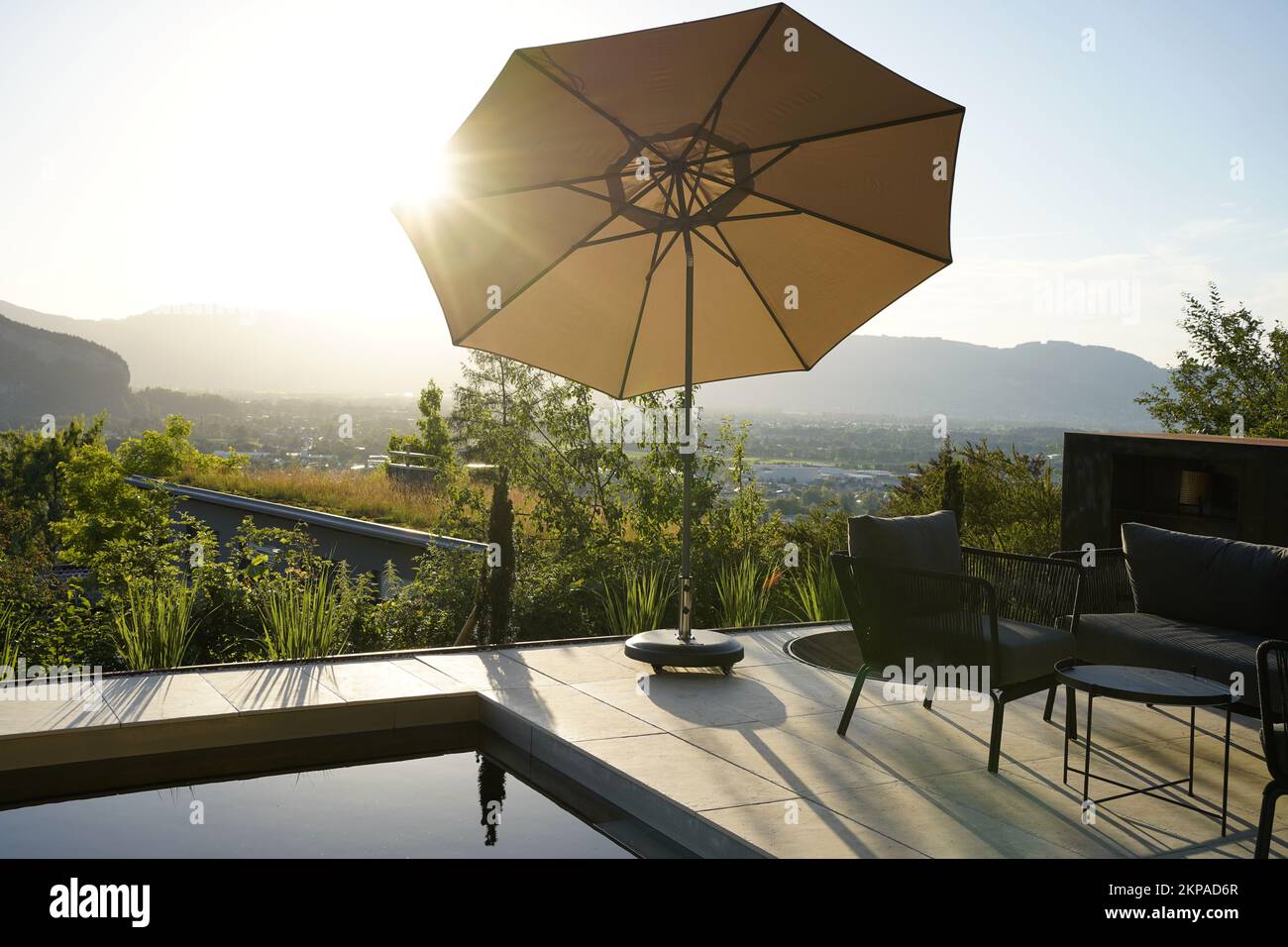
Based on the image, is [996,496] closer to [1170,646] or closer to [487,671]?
[1170,646]

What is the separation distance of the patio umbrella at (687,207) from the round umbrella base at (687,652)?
1cm

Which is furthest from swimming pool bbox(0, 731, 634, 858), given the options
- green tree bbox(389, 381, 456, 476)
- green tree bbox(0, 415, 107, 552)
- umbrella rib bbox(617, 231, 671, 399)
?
green tree bbox(0, 415, 107, 552)

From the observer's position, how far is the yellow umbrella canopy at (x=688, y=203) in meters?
3.93

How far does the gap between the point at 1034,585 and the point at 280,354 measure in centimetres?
7577

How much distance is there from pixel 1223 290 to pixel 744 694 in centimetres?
1626

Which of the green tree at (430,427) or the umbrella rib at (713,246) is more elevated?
the umbrella rib at (713,246)

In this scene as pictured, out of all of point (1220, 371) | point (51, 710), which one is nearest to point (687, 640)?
point (51, 710)

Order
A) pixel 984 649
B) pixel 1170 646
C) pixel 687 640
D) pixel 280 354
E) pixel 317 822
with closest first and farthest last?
pixel 317 822 → pixel 984 649 → pixel 1170 646 → pixel 687 640 → pixel 280 354

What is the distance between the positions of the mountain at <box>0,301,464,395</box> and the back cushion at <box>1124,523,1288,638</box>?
229ft

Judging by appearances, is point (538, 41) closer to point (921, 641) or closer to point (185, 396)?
point (921, 641)

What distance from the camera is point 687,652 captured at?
5.01m

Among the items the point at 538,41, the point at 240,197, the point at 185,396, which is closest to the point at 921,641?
the point at 538,41

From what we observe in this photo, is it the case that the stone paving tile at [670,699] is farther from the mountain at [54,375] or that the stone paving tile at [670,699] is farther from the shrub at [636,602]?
the mountain at [54,375]

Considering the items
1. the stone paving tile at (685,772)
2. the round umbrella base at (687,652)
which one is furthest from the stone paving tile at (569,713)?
the round umbrella base at (687,652)
